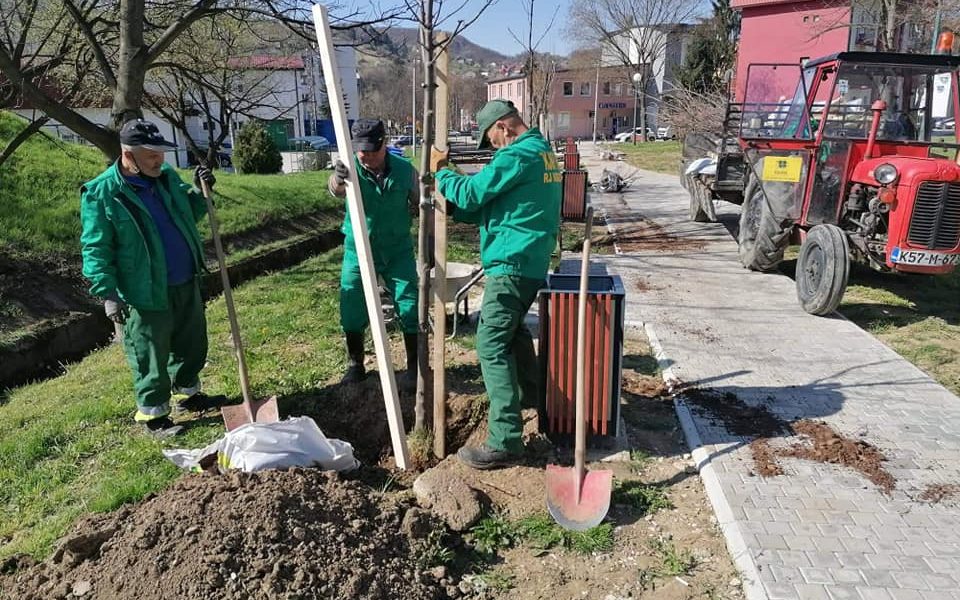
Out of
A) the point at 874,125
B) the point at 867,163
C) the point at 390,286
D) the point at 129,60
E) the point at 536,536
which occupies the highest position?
the point at 129,60

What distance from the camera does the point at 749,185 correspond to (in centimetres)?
827

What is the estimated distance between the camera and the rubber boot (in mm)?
4706

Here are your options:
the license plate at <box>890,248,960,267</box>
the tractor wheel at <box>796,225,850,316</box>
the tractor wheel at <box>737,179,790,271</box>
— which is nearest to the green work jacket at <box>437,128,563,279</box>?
the tractor wheel at <box>796,225,850,316</box>

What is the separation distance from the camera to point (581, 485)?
11.0 feet

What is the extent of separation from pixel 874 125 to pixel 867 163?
14.6 inches

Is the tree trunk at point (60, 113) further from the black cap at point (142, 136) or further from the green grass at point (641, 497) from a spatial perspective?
the green grass at point (641, 497)

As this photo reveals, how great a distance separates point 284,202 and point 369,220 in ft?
31.6

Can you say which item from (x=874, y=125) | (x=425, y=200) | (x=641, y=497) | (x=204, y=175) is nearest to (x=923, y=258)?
(x=874, y=125)

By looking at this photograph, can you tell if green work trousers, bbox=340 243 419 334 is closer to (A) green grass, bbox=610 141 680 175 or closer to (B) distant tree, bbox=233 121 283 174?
(B) distant tree, bbox=233 121 283 174

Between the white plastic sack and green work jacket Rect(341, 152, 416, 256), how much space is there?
A: 1.37 metres

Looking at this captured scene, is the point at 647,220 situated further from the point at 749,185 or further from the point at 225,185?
the point at 225,185

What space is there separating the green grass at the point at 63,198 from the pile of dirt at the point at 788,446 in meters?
8.26

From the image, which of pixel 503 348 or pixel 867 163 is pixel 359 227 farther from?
pixel 867 163

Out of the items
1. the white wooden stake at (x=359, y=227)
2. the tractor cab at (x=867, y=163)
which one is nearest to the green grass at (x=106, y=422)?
the white wooden stake at (x=359, y=227)
